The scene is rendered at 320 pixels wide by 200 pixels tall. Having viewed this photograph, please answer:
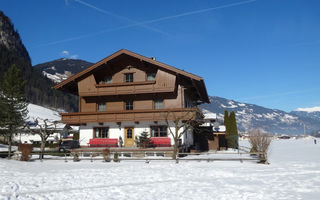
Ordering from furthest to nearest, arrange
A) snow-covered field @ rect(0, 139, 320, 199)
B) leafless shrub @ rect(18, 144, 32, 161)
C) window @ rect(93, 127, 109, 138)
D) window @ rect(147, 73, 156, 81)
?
1. window @ rect(147, 73, 156, 81)
2. window @ rect(93, 127, 109, 138)
3. leafless shrub @ rect(18, 144, 32, 161)
4. snow-covered field @ rect(0, 139, 320, 199)

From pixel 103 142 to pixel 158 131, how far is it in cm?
590

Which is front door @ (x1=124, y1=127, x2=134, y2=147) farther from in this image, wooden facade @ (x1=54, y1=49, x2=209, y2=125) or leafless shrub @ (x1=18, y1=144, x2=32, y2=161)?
leafless shrub @ (x1=18, y1=144, x2=32, y2=161)

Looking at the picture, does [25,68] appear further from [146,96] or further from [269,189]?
[269,189]

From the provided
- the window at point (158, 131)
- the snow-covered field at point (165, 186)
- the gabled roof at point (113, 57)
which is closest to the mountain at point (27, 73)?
the gabled roof at point (113, 57)

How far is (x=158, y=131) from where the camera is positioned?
2780 cm

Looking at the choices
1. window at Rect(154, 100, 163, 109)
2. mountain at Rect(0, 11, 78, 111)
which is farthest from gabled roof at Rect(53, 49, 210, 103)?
mountain at Rect(0, 11, 78, 111)

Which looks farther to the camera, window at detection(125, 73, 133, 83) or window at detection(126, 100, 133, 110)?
window at detection(125, 73, 133, 83)

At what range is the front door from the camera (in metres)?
28.2

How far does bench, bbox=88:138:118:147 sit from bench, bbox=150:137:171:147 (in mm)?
3993

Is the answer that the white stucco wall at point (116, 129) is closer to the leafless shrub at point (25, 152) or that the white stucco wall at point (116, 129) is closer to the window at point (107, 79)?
the window at point (107, 79)

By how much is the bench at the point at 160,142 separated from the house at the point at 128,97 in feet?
2.06

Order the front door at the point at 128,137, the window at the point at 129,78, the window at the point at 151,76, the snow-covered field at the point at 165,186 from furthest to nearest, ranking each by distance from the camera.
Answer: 1. the window at the point at 129,78
2. the window at the point at 151,76
3. the front door at the point at 128,137
4. the snow-covered field at the point at 165,186

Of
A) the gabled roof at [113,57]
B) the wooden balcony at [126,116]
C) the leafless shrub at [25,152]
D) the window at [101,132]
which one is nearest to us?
the leafless shrub at [25,152]

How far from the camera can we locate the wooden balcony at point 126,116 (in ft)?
85.9
